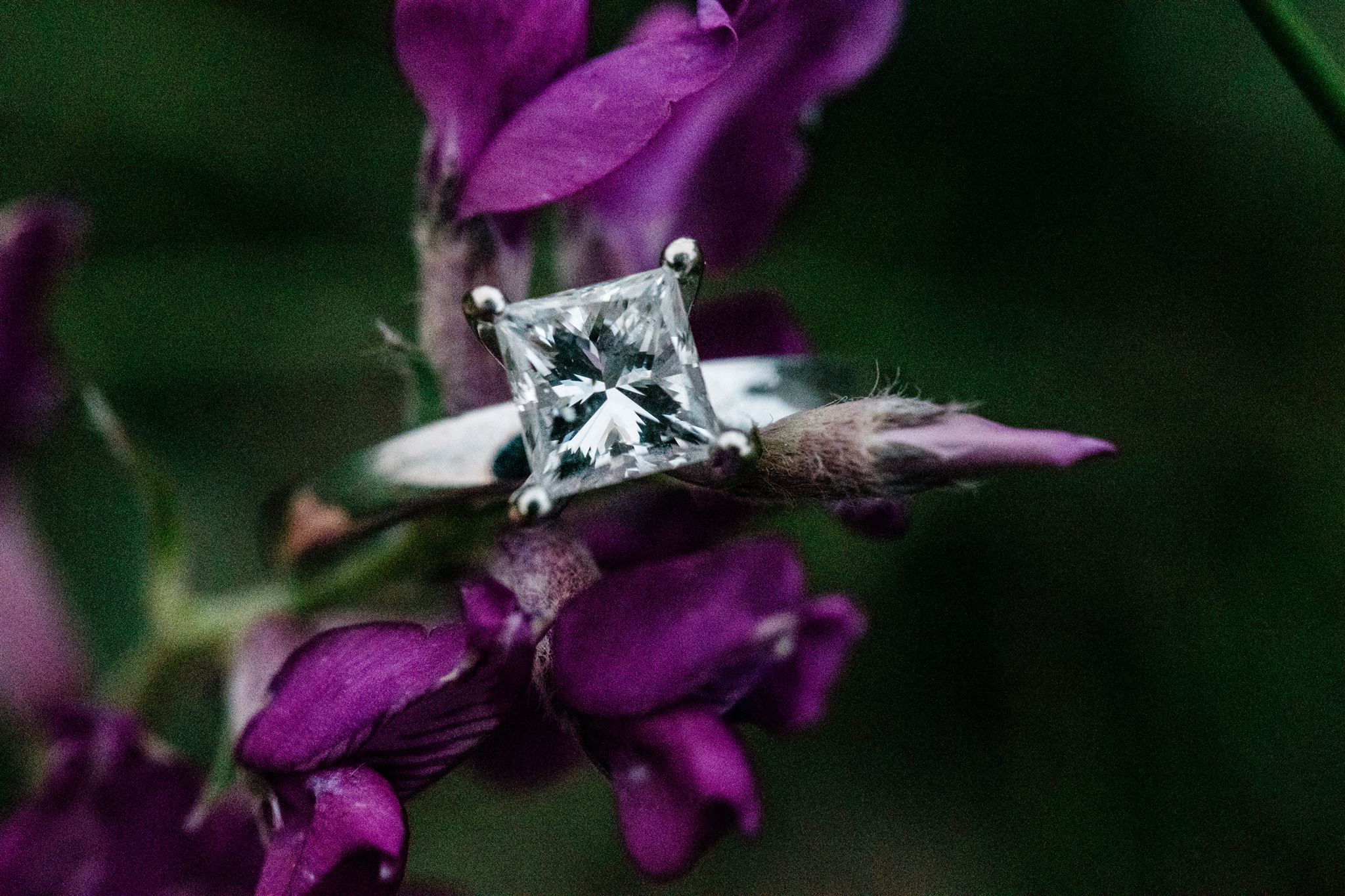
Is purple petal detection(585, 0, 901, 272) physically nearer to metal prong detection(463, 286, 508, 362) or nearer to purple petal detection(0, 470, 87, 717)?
metal prong detection(463, 286, 508, 362)

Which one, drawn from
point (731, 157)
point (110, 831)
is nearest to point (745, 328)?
point (731, 157)

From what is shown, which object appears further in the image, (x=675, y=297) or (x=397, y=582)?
(x=397, y=582)

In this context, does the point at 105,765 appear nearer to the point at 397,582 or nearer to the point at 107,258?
the point at 397,582

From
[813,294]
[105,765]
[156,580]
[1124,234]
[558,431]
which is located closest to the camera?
[558,431]

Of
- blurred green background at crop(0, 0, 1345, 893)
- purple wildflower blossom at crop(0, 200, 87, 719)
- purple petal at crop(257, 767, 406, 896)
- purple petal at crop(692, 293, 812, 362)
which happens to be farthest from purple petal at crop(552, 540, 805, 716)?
blurred green background at crop(0, 0, 1345, 893)

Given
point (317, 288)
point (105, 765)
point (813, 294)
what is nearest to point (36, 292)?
point (105, 765)
